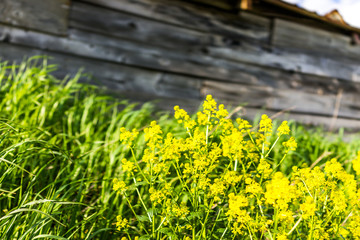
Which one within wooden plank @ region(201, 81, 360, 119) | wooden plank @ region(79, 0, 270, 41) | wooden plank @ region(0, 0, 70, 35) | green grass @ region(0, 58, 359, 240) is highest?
wooden plank @ region(79, 0, 270, 41)

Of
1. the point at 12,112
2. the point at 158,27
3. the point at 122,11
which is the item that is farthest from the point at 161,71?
the point at 12,112

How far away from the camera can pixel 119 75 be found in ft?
9.85

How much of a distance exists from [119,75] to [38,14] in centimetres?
82

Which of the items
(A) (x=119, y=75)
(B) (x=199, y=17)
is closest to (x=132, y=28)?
(A) (x=119, y=75)

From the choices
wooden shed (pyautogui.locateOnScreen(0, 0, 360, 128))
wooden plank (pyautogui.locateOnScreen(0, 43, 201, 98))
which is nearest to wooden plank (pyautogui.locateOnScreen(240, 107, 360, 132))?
wooden shed (pyautogui.locateOnScreen(0, 0, 360, 128))

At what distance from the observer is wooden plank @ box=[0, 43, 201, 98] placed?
268cm

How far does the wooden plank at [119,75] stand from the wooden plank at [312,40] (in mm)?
1219

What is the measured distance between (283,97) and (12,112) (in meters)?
2.91

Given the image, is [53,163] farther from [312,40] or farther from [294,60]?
[312,40]

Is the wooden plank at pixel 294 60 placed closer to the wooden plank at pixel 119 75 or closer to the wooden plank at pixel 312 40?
the wooden plank at pixel 312 40

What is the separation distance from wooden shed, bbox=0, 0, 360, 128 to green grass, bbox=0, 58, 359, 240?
11.6 inches

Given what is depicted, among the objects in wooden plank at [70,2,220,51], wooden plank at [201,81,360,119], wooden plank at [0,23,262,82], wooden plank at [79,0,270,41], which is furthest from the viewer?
wooden plank at [201,81,360,119]

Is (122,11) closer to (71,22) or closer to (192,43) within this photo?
(71,22)

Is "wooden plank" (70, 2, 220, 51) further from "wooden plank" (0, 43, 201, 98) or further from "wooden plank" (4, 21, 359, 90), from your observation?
"wooden plank" (0, 43, 201, 98)
